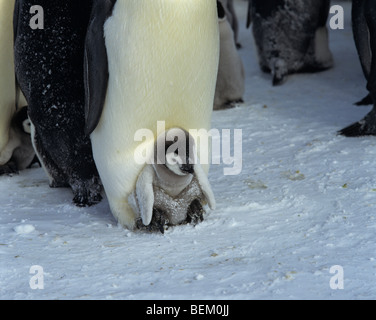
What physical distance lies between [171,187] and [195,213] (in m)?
0.14

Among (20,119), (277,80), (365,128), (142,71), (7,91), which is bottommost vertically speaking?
(277,80)

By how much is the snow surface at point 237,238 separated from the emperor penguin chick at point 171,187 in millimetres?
59

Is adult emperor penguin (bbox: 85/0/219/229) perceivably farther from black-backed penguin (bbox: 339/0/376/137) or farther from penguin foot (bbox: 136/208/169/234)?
black-backed penguin (bbox: 339/0/376/137)

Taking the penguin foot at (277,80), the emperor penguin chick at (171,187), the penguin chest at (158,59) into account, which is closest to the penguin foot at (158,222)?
the emperor penguin chick at (171,187)

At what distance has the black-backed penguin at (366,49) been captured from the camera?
11.2 ft

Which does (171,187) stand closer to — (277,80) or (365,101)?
(365,101)

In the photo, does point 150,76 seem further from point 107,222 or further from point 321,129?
point 321,129

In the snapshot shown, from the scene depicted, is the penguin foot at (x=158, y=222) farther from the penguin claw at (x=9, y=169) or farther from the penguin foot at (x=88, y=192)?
the penguin claw at (x=9, y=169)

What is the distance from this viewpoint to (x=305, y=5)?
197 inches

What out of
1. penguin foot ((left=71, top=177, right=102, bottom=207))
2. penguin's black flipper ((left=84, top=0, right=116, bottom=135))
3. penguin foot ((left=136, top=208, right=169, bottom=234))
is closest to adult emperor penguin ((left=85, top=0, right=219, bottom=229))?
penguin's black flipper ((left=84, top=0, right=116, bottom=135))

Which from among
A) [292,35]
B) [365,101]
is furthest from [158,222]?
[292,35]

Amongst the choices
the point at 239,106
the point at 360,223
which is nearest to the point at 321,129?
the point at 239,106

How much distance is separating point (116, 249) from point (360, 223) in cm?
87

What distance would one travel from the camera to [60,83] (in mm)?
2668
